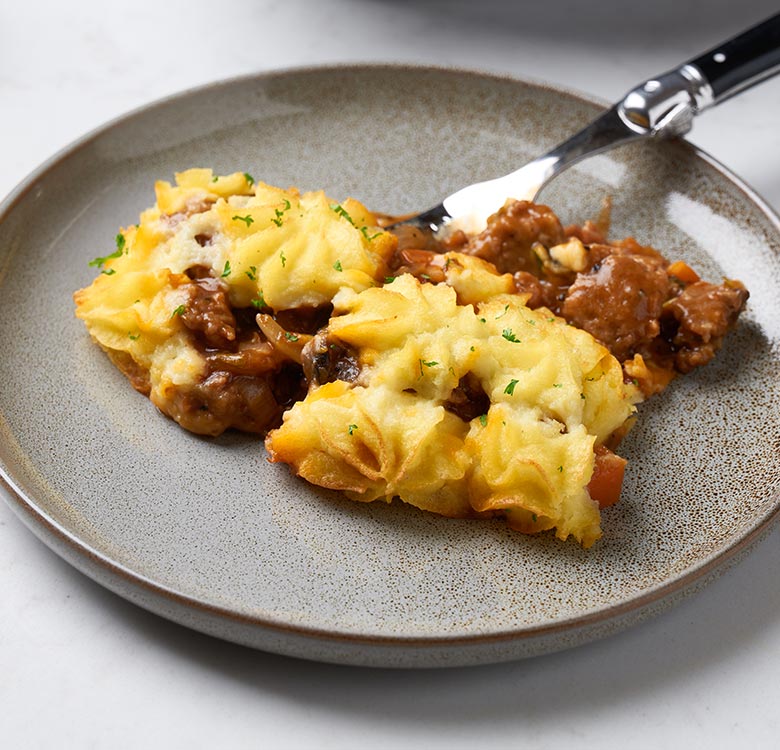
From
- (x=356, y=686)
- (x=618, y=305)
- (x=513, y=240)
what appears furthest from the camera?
(x=513, y=240)

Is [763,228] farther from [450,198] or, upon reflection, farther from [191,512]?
[191,512]

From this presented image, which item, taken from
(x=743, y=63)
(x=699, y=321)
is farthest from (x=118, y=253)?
(x=743, y=63)

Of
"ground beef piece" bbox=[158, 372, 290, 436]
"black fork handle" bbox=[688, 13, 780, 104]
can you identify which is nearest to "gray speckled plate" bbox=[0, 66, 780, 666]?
"ground beef piece" bbox=[158, 372, 290, 436]

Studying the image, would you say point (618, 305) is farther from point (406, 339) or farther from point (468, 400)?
point (406, 339)

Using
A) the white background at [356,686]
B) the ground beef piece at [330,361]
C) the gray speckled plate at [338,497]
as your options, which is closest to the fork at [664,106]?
the gray speckled plate at [338,497]

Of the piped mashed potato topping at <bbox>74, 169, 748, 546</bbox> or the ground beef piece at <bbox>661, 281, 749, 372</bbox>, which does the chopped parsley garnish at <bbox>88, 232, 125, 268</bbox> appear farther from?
the ground beef piece at <bbox>661, 281, 749, 372</bbox>
